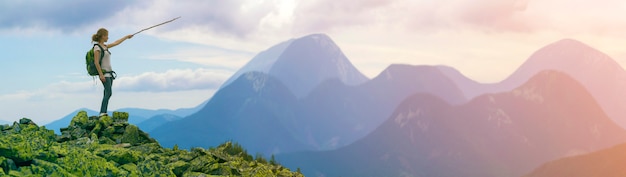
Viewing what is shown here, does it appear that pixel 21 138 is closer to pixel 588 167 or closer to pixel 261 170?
pixel 261 170

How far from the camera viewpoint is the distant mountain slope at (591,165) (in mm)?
180875

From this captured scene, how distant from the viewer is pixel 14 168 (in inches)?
585

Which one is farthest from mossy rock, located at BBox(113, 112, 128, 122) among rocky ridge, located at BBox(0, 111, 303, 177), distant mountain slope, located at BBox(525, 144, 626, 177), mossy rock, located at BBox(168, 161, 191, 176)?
distant mountain slope, located at BBox(525, 144, 626, 177)

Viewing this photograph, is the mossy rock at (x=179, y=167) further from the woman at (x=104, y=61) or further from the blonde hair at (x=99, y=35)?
the blonde hair at (x=99, y=35)

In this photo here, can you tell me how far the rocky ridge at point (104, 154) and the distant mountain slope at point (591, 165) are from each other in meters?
176

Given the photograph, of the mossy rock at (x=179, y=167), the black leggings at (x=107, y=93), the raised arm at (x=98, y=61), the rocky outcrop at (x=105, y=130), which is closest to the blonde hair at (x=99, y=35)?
the raised arm at (x=98, y=61)

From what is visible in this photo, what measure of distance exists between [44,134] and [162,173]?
565 centimetres

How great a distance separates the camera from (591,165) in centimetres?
18600

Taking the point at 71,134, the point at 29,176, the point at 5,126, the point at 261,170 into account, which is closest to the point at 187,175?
the point at 261,170

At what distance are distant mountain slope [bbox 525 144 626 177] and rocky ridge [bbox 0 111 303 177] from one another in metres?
176

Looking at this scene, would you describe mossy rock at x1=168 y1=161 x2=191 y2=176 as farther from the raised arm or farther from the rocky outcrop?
the raised arm

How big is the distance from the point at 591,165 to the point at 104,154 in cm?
19062

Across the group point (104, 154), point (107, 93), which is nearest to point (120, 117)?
point (107, 93)

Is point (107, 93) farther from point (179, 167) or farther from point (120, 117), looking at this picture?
point (179, 167)
